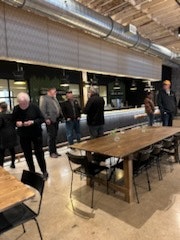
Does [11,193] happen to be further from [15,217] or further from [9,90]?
[9,90]

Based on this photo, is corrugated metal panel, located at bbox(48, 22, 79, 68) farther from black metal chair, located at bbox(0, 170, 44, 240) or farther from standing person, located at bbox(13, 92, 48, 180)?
black metal chair, located at bbox(0, 170, 44, 240)

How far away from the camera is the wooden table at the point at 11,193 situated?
1387 millimetres

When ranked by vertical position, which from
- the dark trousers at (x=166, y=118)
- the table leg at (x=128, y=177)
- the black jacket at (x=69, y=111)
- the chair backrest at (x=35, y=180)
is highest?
the black jacket at (x=69, y=111)

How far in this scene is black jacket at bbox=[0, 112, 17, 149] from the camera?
371 centimetres

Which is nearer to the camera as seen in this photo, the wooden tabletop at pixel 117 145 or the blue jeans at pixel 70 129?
the wooden tabletop at pixel 117 145

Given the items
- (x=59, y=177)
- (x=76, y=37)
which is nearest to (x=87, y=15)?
(x=76, y=37)

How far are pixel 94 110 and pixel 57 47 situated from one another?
62.0 inches

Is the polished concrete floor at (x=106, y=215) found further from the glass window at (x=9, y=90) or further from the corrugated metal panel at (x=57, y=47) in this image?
the glass window at (x=9, y=90)

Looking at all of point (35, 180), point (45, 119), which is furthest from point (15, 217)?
point (45, 119)

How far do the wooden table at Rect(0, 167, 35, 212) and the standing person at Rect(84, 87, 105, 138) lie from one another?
2.74m

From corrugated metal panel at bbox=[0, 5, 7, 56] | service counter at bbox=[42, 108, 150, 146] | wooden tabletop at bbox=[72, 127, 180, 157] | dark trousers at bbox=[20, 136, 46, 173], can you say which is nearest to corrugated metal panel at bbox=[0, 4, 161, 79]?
corrugated metal panel at bbox=[0, 5, 7, 56]

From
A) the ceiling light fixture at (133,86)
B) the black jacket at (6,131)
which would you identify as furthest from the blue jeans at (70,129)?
the ceiling light fixture at (133,86)

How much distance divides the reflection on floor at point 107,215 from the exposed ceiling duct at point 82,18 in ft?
9.16

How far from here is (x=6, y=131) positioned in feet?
12.4
